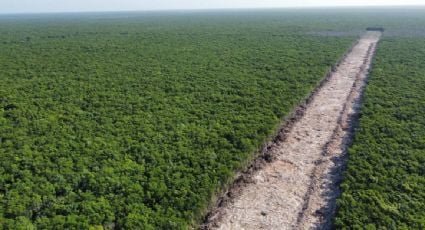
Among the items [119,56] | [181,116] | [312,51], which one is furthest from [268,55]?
[181,116]

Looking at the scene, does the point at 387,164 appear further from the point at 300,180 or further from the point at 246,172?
the point at 246,172

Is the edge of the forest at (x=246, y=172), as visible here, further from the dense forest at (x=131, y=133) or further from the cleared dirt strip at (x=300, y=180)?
the dense forest at (x=131, y=133)

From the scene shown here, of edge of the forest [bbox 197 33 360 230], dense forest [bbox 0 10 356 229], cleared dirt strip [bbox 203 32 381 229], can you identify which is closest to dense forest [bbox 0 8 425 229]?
dense forest [bbox 0 10 356 229]

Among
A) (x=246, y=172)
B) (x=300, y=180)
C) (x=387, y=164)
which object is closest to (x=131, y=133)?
(x=246, y=172)

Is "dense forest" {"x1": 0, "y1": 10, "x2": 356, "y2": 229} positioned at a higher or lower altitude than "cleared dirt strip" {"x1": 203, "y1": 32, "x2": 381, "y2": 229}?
higher

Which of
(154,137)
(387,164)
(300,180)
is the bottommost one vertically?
(300,180)

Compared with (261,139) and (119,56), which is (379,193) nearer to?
(261,139)

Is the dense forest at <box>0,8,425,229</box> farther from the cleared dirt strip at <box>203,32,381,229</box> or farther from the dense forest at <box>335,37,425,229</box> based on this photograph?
the cleared dirt strip at <box>203,32,381,229</box>
